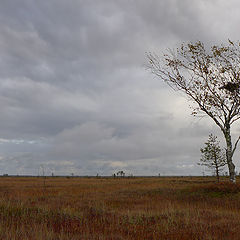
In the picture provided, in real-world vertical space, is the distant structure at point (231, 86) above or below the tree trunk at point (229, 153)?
above

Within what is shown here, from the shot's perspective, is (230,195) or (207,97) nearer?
(230,195)

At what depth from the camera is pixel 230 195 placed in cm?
2012

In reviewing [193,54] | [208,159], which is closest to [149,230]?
[193,54]

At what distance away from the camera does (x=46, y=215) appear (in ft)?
39.8

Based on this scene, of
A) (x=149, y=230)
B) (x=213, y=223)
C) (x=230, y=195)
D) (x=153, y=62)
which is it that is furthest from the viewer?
(x=153, y=62)

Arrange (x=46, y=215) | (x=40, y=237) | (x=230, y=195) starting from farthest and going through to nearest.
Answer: (x=230, y=195)
(x=46, y=215)
(x=40, y=237)

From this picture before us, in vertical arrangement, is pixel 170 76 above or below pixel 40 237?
above

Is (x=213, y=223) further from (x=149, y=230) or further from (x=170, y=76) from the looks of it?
(x=170, y=76)

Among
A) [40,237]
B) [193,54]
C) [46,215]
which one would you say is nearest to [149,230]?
[40,237]

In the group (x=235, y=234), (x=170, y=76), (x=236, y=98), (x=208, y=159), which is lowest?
(x=235, y=234)

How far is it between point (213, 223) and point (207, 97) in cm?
1598

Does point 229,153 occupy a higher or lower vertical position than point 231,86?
lower

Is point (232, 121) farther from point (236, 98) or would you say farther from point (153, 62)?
point (153, 62)

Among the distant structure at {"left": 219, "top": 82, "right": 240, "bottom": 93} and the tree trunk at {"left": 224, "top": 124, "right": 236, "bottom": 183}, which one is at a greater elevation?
the distant structure at {"left": 219, "top": 82, "right": 240, "bottom": 93}
